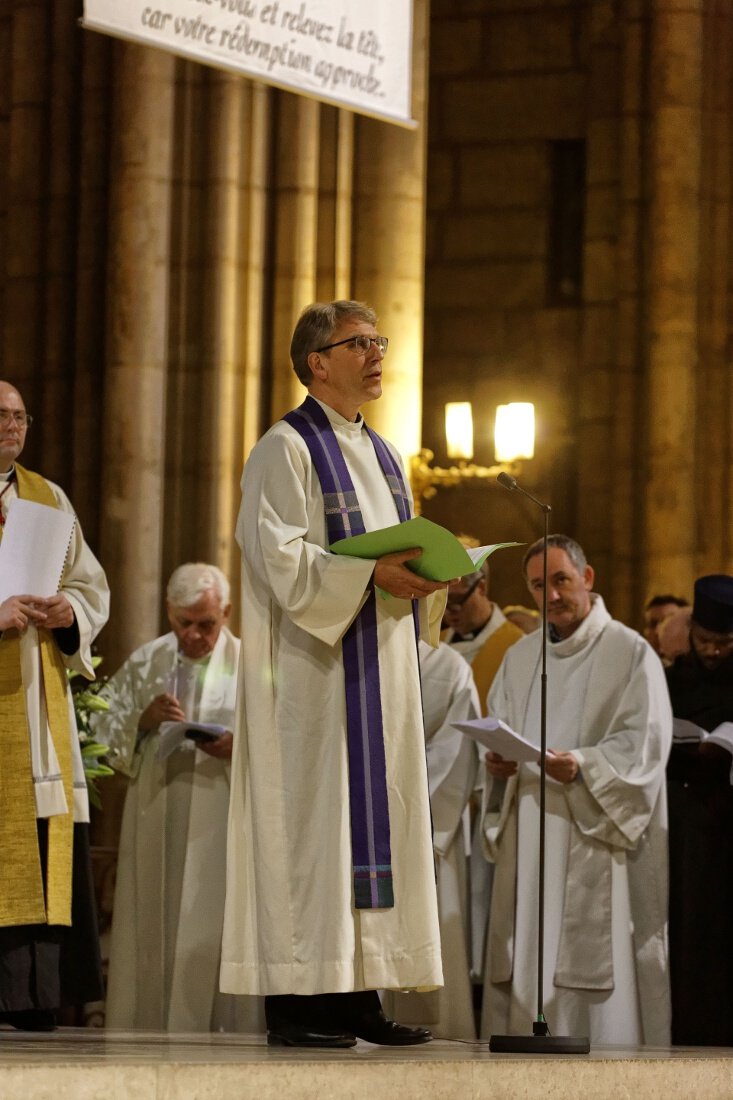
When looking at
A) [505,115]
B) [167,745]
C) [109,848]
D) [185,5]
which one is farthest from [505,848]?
[505,115]

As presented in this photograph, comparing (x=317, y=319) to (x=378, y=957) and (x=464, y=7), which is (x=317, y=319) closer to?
(x=378, y=957)

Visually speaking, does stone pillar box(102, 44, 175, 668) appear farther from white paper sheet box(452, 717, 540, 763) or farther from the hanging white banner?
white paper sheet box(452, 717, 540, 763)

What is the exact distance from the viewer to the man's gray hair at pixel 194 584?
27.6ft

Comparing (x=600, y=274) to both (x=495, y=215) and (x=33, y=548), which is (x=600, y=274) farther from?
(x=33, y=548)

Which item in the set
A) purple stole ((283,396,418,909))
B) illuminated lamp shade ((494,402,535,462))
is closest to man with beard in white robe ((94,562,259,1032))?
purple stole ((283,396,418,909))

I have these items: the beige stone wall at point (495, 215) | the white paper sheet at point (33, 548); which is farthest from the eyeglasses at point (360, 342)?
the beige stone wall at point (495, 215)

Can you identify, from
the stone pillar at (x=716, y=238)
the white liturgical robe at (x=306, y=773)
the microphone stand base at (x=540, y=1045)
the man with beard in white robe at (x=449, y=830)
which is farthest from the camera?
the stone pillar at (x=716, y=238)

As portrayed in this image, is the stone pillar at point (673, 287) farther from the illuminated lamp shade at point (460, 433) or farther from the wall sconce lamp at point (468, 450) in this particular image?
the illuminated lamp shade at point (460, 433)

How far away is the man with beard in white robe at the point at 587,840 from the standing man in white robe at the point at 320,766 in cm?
201

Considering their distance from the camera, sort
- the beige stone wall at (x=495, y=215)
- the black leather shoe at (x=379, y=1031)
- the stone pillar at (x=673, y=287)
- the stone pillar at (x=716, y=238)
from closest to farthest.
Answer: the black leather shoe at (x=379, y=1031), the stone pillar at (x=673, y=287), the stone pillar at (x=716, y=238), the beige stone wall at (x=495, y=215)

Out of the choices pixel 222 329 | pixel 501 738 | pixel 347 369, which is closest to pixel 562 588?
pixel 501 738

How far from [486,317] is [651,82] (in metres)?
2.09

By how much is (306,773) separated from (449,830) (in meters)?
2.86

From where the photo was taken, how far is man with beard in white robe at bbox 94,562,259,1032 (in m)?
8.43
